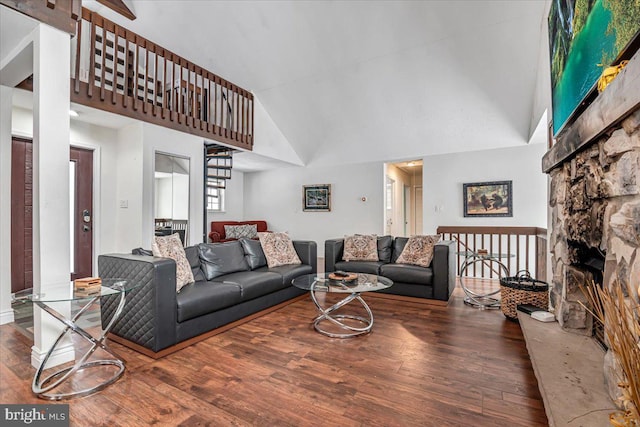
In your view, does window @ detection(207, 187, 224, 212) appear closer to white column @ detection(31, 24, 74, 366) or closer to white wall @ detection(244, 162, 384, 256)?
white wall @ detection(244, 162, 384, 256)

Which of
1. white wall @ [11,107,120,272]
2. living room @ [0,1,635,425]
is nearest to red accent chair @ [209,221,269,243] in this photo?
living room @ [0,1,635,425]

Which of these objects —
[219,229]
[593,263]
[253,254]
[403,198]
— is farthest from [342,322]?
[403,198]

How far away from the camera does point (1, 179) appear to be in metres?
2.99

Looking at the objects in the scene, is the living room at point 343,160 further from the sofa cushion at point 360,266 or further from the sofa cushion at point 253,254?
the sofa cushion at point 253,254

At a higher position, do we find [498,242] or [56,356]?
[498,242]

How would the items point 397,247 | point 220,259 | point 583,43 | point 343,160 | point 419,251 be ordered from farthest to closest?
point 343,160 → point 397,247 → point 419,251 → point 220,259 → point 583,43

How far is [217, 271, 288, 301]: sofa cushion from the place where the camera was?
3.03 meters

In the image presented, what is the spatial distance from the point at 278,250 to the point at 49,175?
2392 millimetres

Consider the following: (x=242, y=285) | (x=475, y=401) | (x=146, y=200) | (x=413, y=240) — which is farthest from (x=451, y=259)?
(x=146, y=200)

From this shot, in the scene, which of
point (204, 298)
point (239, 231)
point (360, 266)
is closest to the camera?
point (204, 298)

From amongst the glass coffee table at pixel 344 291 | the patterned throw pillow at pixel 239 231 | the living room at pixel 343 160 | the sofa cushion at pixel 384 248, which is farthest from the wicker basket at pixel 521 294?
the patterned throw pillow at pixel 239 231

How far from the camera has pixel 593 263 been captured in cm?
189

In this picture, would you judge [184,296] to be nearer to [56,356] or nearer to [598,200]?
[56,356]

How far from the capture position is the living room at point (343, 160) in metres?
1.85
